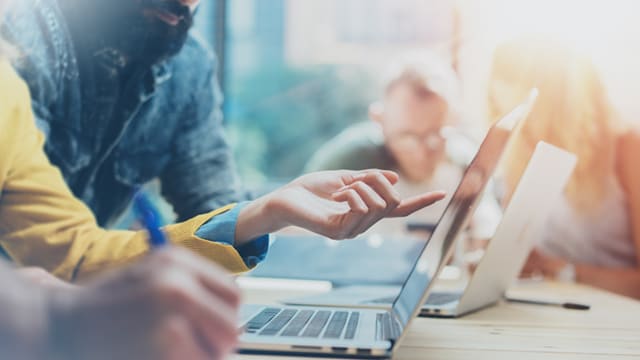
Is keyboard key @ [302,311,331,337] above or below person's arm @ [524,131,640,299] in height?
above

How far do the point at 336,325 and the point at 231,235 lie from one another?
0.54 ft

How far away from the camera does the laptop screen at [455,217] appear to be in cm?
61

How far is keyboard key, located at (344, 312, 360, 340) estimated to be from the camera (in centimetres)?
65

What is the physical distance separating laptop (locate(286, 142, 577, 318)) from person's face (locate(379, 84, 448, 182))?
0.48m

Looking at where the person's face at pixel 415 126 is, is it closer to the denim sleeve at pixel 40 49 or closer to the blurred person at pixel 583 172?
the blurred person at pixel 583 172

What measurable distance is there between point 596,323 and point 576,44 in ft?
3.62

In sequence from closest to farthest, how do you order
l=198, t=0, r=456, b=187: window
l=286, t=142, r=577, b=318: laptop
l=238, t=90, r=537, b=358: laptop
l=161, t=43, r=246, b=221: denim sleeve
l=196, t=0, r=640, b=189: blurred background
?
l=238, t=90, r=537, b=358: laptop → l=286, t=142, r=577, b=318: laptop → l=161, t=43, r=246, b=221: denim sleeve → l=196, t=0, r=640, b=189: blurred background → l=198, t=0, r=456, b=187: window

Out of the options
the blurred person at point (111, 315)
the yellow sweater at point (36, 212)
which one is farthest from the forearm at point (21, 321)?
the yellow sweater at point (36, 212)

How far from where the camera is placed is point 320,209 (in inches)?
29.0

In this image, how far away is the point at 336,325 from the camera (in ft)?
2.37

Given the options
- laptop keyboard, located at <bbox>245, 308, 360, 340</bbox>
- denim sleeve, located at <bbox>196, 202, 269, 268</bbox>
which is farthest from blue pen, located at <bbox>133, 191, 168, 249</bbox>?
denim sleeve, located at <bbox>196, 202, 269, 268</bbox>

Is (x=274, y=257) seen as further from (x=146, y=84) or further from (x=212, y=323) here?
(x=212, y=323)

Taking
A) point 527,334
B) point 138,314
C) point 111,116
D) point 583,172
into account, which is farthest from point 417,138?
point 138,314

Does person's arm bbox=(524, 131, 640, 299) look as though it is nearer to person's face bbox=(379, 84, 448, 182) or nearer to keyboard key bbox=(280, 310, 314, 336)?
person's face bbox=(379, 84, 448, 182)
